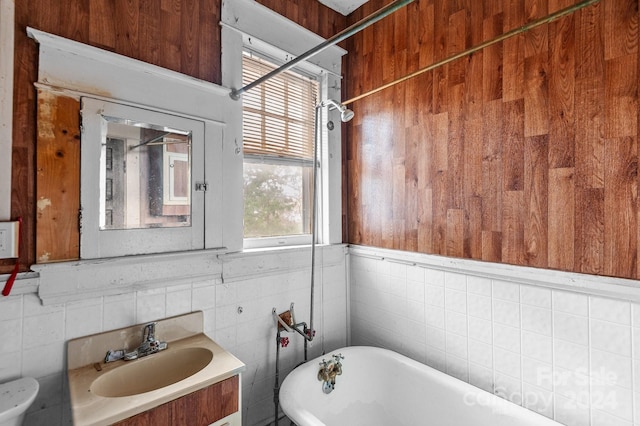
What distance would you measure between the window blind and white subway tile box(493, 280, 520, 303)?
131cm

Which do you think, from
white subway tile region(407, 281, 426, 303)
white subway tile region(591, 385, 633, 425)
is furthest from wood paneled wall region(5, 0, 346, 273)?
white subway tile region(591, 385, 633, 425)

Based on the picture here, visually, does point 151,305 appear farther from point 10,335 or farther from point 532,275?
point 532,275

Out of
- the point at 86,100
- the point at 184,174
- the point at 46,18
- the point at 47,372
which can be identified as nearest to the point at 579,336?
the point at 184,174

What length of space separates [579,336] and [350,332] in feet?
4.23

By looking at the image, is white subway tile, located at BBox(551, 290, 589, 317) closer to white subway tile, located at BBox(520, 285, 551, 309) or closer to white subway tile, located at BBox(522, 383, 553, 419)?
white subway tile, located at BBox(520, 285, 551, 309)

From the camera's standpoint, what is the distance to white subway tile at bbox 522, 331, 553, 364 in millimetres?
1388

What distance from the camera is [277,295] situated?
186cm

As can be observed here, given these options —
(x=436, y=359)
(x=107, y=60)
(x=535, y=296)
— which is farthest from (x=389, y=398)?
(x=107, y=60)

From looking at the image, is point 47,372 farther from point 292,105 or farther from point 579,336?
point 579,336

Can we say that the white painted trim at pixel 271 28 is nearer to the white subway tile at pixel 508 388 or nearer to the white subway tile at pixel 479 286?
the white subway tile at pixel 479 286

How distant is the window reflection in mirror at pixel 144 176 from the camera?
4.42 feet

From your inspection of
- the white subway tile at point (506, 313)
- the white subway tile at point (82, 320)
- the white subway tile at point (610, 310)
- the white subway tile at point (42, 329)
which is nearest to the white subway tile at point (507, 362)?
the white subway tile at point (506, 313)

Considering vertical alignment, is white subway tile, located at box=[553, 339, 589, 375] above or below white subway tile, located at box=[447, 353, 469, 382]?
above

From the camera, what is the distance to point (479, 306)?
1598 millimetres
